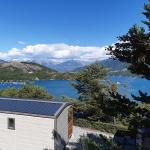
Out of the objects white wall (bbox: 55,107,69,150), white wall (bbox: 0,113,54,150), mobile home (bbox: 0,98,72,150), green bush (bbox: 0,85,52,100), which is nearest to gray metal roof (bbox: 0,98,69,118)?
mobile home (bbox: 0,98,72,150)

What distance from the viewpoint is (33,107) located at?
2339 centimetres

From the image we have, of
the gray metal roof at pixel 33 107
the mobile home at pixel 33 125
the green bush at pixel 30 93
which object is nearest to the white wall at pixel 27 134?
the mobile home at pixel 33 125

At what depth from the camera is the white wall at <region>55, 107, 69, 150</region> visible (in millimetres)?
22700

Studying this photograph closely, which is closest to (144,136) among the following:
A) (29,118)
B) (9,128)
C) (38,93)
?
(29,118)

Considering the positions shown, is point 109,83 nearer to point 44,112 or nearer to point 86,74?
point 86,74

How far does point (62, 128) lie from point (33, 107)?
2.97 metres

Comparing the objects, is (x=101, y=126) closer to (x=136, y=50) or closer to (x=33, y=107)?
(x=33, y=107)

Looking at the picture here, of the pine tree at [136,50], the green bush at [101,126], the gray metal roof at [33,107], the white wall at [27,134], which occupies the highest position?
the pine tree at [136,50]

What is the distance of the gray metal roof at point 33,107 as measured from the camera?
22306 millimetres

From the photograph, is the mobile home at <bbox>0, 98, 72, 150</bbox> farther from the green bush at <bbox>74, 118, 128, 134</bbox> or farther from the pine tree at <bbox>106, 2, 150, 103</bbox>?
the pine tree at <bbox>106, 2, 150, 103</bbox>

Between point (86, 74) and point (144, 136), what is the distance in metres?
24.2

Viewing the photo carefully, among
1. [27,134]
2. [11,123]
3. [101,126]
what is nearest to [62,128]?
[27,134]

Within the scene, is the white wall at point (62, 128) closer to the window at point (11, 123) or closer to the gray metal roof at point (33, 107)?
the gray metal roof at point (33, 107)

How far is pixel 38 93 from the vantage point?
152ft
